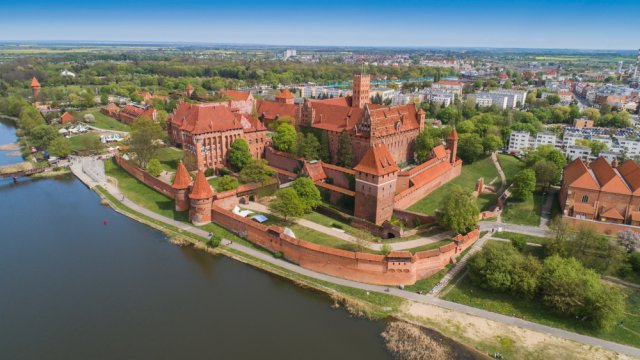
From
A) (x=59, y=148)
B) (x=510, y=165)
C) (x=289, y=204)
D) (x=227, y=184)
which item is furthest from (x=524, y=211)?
(x=59, y=148)

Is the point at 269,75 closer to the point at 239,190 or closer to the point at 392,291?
the point at 239,190

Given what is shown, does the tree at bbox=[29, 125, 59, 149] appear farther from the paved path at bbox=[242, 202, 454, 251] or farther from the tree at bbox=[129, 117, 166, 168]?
the paved path at bbox=[242, 202, 454, 251]

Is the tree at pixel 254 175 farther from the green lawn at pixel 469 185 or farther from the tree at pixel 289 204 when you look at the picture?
the green lawn at pixel 469 185

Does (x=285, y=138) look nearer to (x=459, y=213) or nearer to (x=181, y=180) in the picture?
(x=181, y=180)

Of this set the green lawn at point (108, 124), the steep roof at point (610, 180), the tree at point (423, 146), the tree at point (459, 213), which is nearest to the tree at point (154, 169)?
the tree at point (423, 146)

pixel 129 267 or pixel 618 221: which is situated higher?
pixel 618 221

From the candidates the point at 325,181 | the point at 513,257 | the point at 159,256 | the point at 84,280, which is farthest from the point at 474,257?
the point at 84,280
